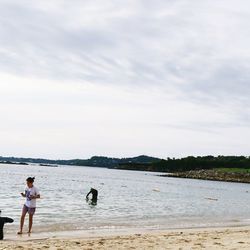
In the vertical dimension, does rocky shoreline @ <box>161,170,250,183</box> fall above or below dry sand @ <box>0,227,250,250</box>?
above

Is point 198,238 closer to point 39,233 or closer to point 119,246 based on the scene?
point 119,246

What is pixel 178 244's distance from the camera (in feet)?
44.5

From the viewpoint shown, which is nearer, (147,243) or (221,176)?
(147,243)

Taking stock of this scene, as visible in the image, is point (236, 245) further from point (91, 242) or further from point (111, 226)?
point (111, 226)

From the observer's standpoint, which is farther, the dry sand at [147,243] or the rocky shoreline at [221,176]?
the rocky shoreline at [221,176]

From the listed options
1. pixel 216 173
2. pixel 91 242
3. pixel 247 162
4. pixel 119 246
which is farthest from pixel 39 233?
pixel 247 162

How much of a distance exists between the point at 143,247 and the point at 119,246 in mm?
679

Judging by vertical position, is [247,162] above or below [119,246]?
above

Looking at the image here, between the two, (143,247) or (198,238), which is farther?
(198,238)

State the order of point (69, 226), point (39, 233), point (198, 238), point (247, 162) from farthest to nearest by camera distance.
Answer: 1. point (247, 162)
2. point (69, 226)
3. point (39, 233)
4. point (198, 238)

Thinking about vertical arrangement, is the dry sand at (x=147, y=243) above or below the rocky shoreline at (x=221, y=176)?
below

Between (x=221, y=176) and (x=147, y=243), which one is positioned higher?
(x=221, y=176)

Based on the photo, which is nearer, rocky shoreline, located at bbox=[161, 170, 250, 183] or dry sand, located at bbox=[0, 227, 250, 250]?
dry sand, located at bbox=[0, 227, 250, 250]

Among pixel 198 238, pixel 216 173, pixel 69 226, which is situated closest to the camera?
pixel 198 238
